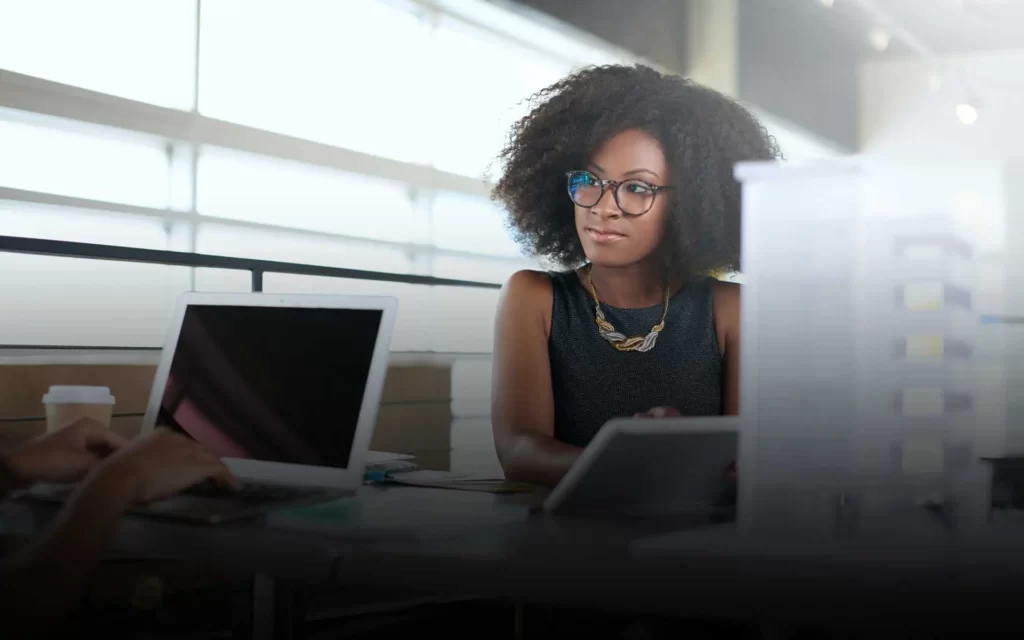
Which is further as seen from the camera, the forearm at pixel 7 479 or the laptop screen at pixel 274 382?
the laptop screen at pixel 274 382

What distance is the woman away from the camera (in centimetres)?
126

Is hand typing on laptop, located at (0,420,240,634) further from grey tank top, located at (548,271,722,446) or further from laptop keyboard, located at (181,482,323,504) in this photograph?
grey tank top, located at (548,271,722,446)

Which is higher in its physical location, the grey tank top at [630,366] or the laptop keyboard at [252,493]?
the grey tank top at [630,366]

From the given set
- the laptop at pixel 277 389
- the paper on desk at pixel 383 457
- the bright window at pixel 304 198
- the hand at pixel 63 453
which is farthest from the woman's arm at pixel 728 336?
the bright window at pixel 304 198

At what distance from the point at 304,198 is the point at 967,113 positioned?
15.3 ft

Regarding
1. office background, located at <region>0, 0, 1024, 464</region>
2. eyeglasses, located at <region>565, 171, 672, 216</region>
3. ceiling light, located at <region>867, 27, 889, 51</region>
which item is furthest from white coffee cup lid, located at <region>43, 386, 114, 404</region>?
ceiling light, located at <region>867, 27, 889, 51</region>

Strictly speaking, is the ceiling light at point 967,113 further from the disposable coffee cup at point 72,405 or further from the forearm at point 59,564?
the forearm at point 59,564

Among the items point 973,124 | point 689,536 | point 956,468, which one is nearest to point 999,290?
point 956,468

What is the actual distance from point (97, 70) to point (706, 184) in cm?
297

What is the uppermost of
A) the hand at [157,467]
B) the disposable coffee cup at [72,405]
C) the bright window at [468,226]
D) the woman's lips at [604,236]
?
the bright window at [468,226]

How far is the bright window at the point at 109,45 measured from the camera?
3438mm

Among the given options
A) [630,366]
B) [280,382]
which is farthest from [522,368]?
[280,382]

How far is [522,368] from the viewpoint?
1296mm

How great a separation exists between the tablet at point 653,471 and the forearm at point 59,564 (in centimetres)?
33
